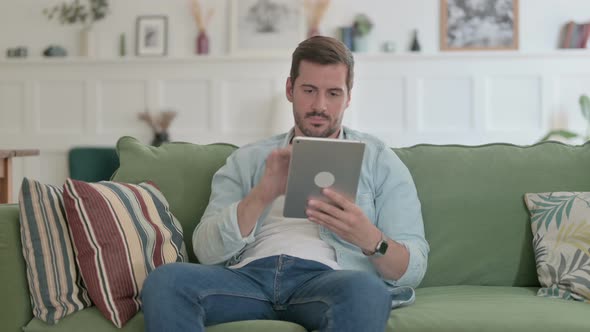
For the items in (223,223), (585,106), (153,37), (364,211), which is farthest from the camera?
(153,37)

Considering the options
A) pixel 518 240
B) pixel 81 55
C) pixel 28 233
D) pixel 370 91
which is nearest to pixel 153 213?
pixel 28 233

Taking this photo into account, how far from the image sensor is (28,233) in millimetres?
1651

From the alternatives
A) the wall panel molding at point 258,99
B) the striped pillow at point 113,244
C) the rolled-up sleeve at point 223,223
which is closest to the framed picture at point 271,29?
the wall panel molding at point 258,99

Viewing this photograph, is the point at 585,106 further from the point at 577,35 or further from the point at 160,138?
the point at 160,138

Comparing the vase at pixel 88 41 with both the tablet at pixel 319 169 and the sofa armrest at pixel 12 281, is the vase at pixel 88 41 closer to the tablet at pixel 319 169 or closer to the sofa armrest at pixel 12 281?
the sofa armrest at pixel 12 281

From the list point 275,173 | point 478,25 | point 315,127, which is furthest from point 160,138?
point 275,173

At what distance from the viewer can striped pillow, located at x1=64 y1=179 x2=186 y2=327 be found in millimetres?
1617

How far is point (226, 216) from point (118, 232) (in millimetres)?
260

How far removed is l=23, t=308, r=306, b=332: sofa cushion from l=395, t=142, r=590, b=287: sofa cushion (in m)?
0.60

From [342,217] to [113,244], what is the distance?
54 centimetres

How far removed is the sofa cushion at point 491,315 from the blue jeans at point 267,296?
0.14 metres

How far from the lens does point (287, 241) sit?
5.74ft

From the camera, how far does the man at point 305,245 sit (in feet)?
4.83

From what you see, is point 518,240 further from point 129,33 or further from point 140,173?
point 129,33
